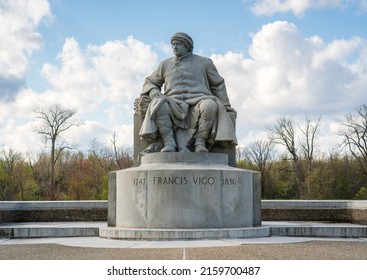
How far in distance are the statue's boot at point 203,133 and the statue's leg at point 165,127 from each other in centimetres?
52

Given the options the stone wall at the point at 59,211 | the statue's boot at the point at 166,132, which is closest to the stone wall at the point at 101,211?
the stone wall at the point at 59,211

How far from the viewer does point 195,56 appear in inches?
547

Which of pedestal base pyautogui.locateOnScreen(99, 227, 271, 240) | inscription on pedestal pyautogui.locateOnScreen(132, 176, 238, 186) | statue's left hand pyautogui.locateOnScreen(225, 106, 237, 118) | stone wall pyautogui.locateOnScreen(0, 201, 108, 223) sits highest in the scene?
statue's left hand pyautogui.locateOnScreen(225, 106, 237, 118)

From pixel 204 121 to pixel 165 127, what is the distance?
86 centimetres

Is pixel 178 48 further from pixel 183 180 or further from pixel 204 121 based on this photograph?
pixel 183 180

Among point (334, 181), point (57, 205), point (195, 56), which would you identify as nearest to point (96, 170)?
point (334, 181)

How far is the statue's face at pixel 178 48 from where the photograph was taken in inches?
534

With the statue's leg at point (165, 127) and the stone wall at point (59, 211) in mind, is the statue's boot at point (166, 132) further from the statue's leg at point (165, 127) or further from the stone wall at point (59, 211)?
the stone wall at point (59, 211)

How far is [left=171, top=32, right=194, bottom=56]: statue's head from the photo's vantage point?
13.5 meters

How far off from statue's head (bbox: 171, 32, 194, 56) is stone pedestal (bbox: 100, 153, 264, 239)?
3.02 m

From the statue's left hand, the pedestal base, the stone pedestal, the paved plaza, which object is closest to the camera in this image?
the paved plaza

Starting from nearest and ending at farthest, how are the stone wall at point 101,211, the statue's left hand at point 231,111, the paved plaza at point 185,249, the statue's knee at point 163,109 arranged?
the paved plaza at point 185,249, the statue's knee at point 163,109, the statue's left hand at point 231,111, the stone wall at point 101,211

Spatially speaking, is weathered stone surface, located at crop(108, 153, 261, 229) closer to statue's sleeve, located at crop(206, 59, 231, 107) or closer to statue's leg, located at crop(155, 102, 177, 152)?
statue's leg, located at crop(155, 102, 177, 152)

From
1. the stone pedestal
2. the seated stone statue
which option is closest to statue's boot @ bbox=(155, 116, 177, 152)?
the seated stone statue
